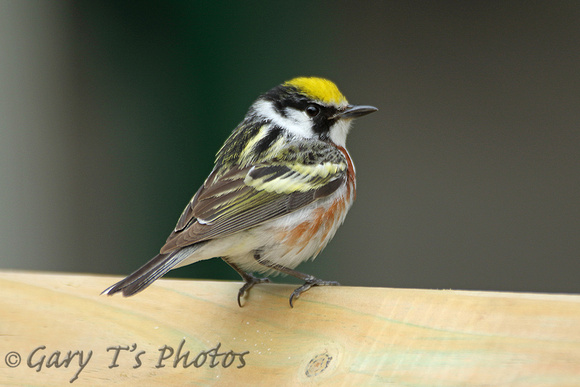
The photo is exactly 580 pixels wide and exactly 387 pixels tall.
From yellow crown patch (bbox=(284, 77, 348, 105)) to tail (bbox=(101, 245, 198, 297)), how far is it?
1188 millimetres

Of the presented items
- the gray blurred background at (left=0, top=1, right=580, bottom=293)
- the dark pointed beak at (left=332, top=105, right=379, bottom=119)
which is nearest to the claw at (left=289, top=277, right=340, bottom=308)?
the dark pointed beak at (left=332, top=105, right=379, bottom=119)

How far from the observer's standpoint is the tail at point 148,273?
237cm

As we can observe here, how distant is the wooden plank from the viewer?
7.16ft

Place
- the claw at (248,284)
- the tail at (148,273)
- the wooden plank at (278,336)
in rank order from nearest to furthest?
the wooden plank at (278,336), the tail at (148,273), the claw at (248,284)

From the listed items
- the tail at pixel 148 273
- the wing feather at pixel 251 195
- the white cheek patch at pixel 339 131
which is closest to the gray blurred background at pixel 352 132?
the white cheek patch at pixel 339 131

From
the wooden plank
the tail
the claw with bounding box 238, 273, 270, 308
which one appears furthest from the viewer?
the claw with bounding box 238, 273, 270, 308

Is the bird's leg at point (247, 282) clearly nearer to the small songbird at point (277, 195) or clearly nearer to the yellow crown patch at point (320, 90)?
the small songbird at point (277, 195)

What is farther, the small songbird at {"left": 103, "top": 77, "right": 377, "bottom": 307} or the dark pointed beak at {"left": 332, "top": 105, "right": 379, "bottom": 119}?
the dark pointed beak at {"left": 332, "top": 105, "right": 379, "bottom": 119}

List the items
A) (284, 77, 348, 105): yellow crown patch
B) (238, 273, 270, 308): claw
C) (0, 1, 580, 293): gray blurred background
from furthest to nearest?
1. (0, 1, 580, 293): gray blurred background
2. (284, 77, 348, 105): yellow crown patch
3. (238, 273, 270, 308): claw

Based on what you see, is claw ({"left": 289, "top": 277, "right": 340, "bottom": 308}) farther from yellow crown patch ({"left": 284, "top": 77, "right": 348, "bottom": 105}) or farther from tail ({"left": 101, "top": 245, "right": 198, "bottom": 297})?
yellow crown patch ({"left": 284, "top": 77, "right": 348, "bottom": 105})

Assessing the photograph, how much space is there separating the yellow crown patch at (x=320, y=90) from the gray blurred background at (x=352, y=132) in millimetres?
2117

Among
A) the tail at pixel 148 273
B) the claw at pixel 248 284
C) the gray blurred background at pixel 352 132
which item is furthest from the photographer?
the gray blurred background at pixel 352 132

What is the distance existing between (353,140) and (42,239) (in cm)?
283

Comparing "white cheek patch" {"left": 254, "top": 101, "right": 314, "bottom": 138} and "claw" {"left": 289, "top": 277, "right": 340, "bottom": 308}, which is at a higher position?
"white cheek patch" {"left": 254, "top": 101, "right": 314, "bottom": 138}
